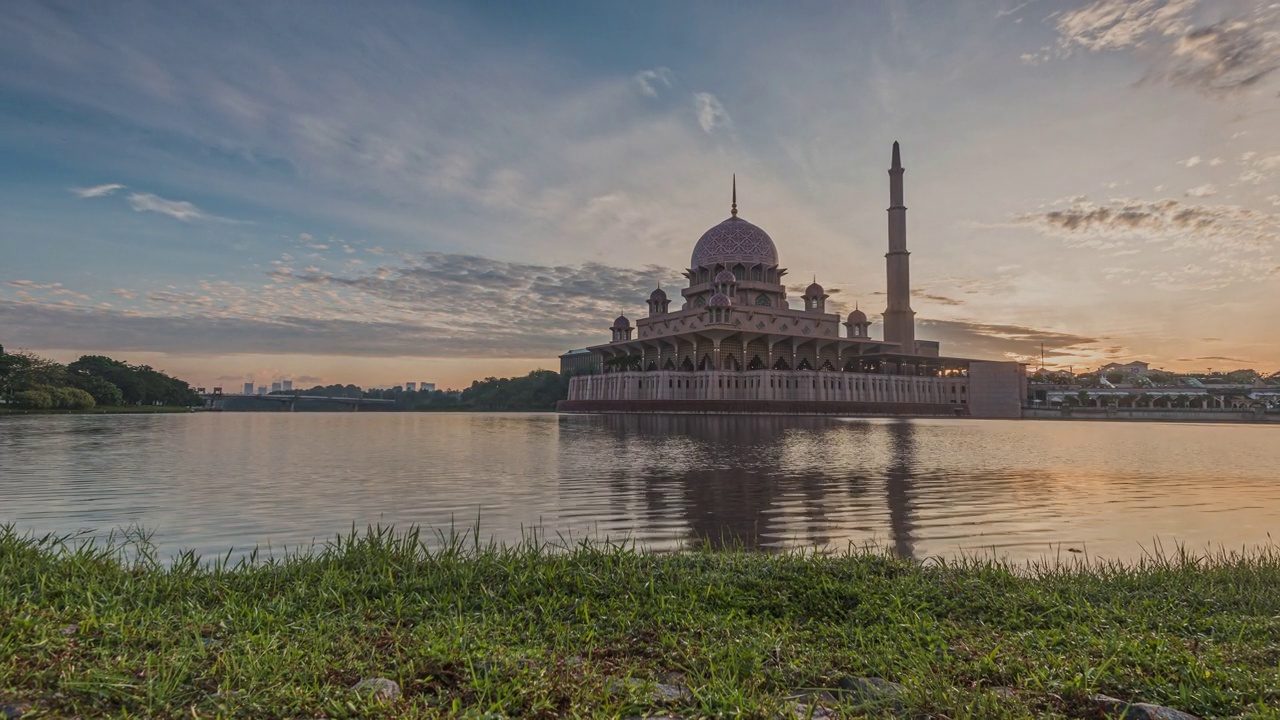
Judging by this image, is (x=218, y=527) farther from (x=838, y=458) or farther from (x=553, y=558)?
(x=838, y=458)

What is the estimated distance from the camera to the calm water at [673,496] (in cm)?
870

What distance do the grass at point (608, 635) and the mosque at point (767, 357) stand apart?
54.4m

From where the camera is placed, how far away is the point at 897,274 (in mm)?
73625

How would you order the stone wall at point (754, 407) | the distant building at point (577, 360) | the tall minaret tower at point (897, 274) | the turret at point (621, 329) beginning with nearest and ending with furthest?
the stone wall at point (754, 407) < the tall minaret tower at point (897, 274) < the turret at point (621, 329) < the distant building at point (577, 360)

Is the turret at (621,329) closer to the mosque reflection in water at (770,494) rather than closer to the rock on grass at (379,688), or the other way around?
the mosque reflection in water at (770,494)

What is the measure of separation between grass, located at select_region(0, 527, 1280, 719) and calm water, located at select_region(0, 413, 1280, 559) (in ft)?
8.38

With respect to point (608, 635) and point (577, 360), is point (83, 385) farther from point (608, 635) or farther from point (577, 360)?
point (608, 635)

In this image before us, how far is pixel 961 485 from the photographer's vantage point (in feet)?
44.2

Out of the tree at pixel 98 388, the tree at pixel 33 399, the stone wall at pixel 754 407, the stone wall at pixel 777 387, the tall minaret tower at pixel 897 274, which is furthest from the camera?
the tall minaret tower at pixel 897 274

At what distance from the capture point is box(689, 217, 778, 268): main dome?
73625 mm

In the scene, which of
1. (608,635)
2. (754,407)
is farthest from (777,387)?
(608,635)

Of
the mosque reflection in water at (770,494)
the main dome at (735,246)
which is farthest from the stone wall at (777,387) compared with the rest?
the mosque reflection in water at (770,494)

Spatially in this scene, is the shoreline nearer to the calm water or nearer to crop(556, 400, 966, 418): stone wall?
crop(556, 400, 966, 418): stone wall

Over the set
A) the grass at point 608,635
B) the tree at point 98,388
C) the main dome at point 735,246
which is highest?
the main dome at point 735,246
